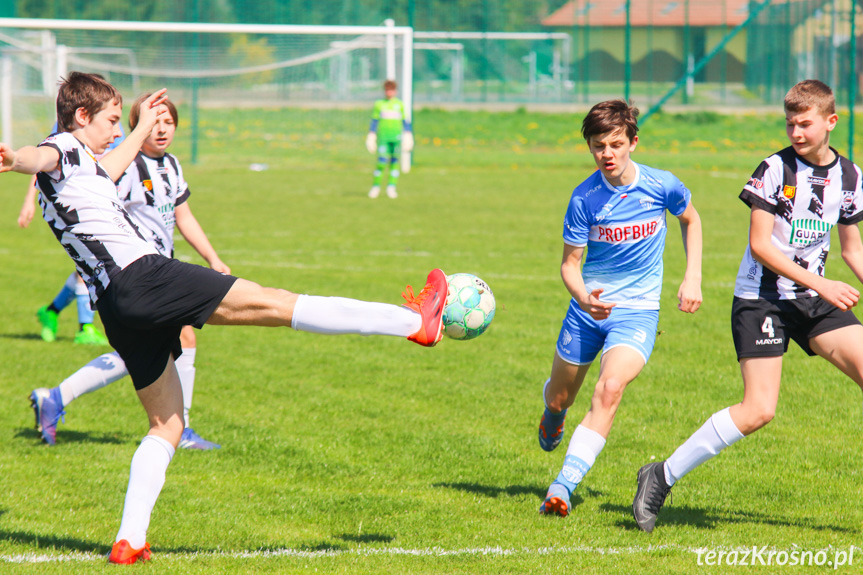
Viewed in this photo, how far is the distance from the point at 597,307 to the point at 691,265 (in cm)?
59

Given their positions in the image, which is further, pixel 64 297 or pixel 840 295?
pixel 64 297

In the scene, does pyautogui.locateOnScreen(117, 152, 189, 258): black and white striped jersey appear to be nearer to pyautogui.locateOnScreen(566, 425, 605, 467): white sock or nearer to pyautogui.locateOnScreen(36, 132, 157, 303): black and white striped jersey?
pyautogui.locateOnScreen(36, 132, 157, 303): black and white striped jersey

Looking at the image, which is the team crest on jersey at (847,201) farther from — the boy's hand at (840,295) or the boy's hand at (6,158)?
the boy's hand at (6,158)

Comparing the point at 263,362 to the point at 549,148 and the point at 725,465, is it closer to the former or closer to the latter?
the point at 725,465

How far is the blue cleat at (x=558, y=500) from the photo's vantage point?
4523 mm

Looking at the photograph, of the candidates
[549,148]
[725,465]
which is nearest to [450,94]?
[549,148]

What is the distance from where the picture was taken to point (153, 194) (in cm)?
583

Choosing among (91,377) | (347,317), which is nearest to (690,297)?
(347,317)

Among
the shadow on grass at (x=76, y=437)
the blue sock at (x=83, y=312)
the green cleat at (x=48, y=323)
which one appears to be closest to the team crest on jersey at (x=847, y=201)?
the shadow on grass at (x=76, y=437)

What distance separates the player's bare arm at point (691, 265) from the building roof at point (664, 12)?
84.0 ft

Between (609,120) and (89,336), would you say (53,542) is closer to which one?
(609,120)

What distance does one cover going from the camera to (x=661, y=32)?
98.5ft

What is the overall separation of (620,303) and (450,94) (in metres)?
30.2

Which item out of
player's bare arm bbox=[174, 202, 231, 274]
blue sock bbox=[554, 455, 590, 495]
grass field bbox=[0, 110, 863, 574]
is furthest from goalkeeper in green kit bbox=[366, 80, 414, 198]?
blue sock bbox=[554, 455, 590, 495]
